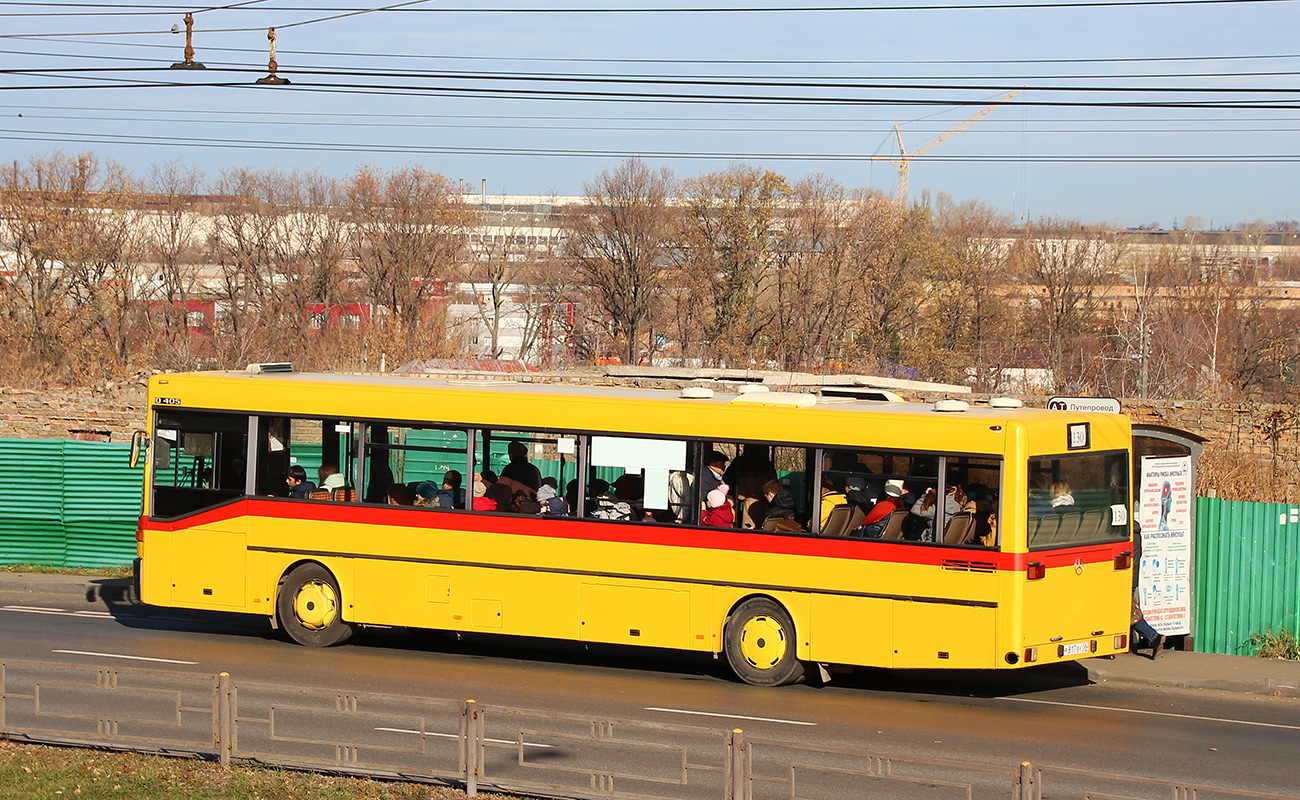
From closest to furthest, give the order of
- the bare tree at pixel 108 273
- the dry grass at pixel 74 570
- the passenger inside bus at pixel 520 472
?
the passenger inside bus at pixel 520 472, the dry grass at pixel 74 570, the bare tree at pixel 108 273

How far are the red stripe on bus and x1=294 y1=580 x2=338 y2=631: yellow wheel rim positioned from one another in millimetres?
790

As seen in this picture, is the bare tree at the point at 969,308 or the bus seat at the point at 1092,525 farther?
the bare tree at the point at 969,308

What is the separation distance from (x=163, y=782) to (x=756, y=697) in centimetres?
586

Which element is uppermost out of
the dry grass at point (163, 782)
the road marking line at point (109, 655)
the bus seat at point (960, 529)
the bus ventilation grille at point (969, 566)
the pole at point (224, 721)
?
the bus seat at point (960, 529)

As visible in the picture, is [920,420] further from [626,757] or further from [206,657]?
[206,657]

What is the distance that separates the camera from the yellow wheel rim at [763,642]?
13.0m

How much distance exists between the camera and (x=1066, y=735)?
11211mm

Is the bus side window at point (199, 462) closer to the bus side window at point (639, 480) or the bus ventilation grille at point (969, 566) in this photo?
the bus side window at point (639, 480)

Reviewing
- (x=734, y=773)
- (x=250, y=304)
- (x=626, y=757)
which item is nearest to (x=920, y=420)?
(x=626, y=757)

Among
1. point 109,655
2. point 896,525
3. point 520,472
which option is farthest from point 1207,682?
point 109,655

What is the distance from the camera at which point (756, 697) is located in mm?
12500

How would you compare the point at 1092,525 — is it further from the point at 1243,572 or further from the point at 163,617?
the point at 163,617

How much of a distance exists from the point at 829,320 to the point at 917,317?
13.1ft

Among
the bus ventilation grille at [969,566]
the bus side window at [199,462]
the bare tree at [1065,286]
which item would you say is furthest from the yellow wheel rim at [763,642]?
the bare tree at [1065,286]
